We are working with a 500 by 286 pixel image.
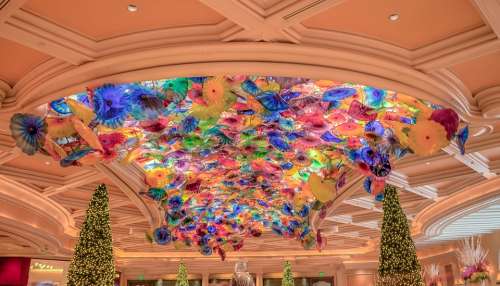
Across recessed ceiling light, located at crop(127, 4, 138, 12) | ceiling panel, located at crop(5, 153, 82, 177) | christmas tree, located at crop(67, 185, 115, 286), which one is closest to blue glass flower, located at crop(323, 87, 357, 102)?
recessed ceiling light, located at crop(127, 4, 138, 12)

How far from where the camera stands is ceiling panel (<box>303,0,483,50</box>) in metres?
4.57

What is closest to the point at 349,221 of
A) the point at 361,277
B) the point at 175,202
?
the point at 175,202

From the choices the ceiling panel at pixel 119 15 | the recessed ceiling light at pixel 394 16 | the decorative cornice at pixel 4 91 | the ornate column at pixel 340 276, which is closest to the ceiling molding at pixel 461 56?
the recessed ceiling light at pixel 394 16

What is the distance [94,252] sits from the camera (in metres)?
8.44

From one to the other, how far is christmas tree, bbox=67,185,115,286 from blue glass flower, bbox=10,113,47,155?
321 centimetres

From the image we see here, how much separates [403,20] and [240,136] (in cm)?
439

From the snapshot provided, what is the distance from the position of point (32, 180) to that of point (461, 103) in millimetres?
9251

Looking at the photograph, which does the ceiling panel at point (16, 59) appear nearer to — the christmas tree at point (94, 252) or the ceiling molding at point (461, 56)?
the christmas tree at point (94, 252)

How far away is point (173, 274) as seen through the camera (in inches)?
1030

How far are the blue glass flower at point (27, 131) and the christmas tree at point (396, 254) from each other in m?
5.98

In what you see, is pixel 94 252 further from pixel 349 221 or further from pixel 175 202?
pixel 349 221

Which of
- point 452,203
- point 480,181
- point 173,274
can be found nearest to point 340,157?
point 480,181

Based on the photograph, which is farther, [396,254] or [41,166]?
[41,166]

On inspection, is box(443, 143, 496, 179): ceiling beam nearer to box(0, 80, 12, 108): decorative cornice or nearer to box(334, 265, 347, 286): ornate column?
box(0, 80, 12, 108): decorative cornice
